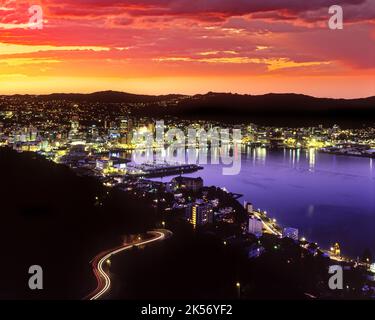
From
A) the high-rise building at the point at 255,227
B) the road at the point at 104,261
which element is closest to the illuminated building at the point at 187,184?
the high-rise building at the point at 255,227

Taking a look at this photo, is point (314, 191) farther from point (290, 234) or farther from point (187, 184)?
point (290, 234)

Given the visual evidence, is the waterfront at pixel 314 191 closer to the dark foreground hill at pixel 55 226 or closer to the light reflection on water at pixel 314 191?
the light reflection on water at pixel 314 191

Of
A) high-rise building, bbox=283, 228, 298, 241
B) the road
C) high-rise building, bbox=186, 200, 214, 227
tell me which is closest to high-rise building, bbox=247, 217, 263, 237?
high-rise building, bbox=283, 228, 298, 241

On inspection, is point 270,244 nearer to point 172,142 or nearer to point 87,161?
point 87,161
